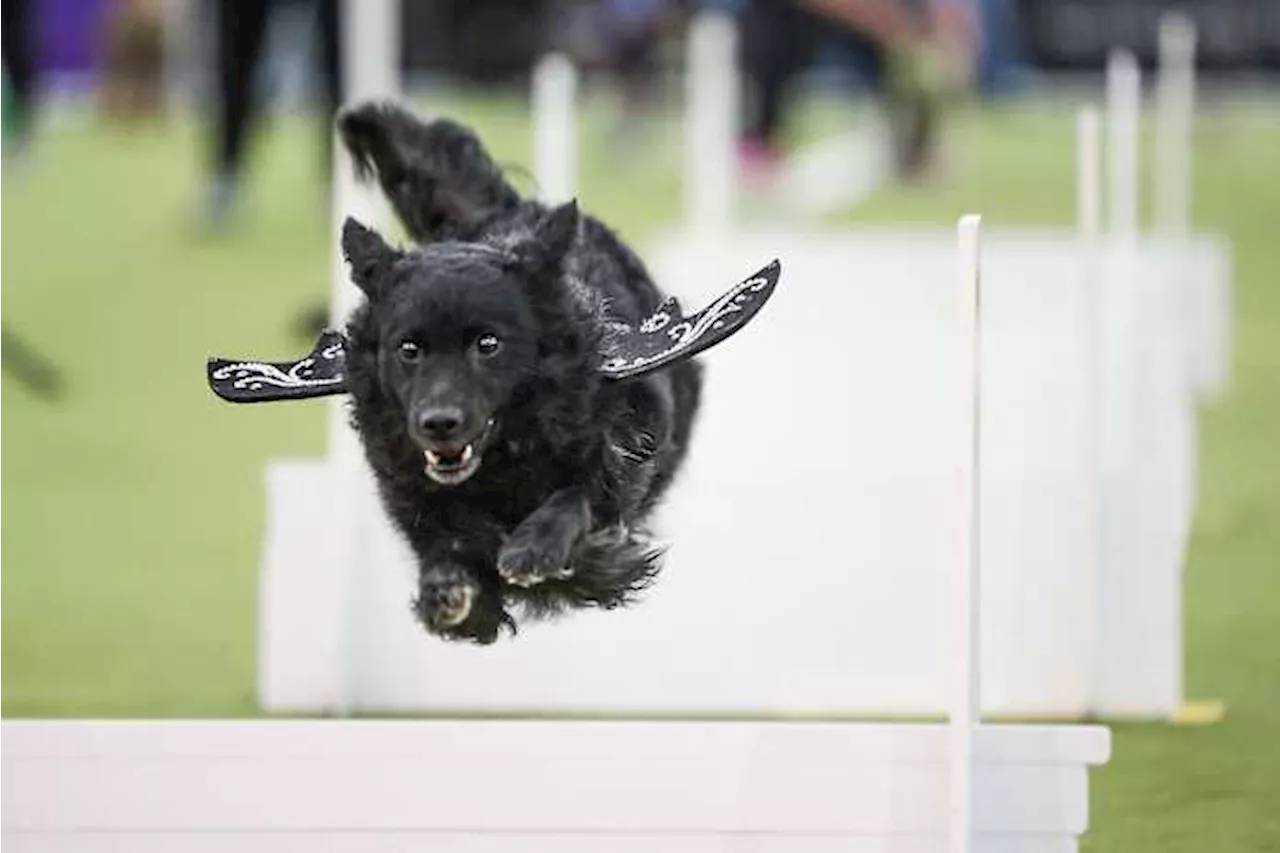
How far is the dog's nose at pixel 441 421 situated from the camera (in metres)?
3.86

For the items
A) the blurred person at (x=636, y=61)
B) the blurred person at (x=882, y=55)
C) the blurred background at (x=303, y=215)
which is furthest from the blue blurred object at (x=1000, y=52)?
the blurred person at (x=882, y=55)

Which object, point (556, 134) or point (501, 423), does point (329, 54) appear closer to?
point (556, 134)

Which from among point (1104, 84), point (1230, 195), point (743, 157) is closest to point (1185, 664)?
point (743, 157)

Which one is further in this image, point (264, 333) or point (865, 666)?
point (264, 333)

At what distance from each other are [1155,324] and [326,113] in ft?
17.1

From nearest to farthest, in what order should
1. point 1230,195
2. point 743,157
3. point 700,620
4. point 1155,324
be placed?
point 700,620 < point 1155,324 < point 743,157 < point 1230,195

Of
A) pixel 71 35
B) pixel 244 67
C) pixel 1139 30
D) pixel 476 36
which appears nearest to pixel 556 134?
pixel 244 67

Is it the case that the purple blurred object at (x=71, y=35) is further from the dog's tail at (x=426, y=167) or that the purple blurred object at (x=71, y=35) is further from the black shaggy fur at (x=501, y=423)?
the black shaggy fur at (x=501, y=423)

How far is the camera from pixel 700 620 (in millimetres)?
5887

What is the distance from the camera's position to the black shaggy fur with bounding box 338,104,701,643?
397cm

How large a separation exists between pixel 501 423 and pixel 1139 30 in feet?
59.9

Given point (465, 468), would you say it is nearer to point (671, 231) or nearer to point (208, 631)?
point (208, 631)

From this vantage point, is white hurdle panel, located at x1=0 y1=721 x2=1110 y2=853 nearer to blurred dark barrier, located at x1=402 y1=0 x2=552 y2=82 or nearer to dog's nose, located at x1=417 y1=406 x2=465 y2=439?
dog's nose, located at x1=417 y1=406 x2=465 y2=439

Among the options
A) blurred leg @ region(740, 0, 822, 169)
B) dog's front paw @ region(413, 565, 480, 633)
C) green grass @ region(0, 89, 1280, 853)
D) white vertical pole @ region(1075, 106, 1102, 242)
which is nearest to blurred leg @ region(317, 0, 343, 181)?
green grass @ region(0, 89, 1280, 853)
